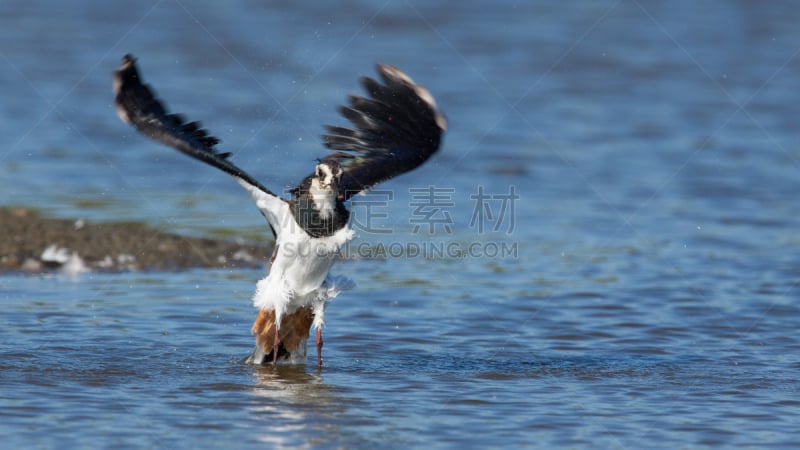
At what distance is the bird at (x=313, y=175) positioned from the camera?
7.27 metres

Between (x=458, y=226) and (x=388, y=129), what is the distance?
11.0 ft

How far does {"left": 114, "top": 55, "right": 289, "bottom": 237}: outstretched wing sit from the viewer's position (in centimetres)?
715

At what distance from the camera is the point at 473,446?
20.7ft

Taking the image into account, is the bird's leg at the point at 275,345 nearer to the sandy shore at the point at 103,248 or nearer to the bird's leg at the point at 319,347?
the bird's leg at the point at 319,347

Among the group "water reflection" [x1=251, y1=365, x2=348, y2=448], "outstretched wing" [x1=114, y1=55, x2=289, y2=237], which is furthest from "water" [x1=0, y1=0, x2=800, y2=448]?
"outstretched wing" [x1=114, y1=55, x2=289, y2=237]

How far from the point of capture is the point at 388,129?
8.65 m

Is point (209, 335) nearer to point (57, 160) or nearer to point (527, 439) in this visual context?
point (527, 439)

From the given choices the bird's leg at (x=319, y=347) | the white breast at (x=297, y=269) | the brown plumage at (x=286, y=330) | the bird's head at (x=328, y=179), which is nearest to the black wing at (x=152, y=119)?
A: the bird's head at (x=328, y=179)

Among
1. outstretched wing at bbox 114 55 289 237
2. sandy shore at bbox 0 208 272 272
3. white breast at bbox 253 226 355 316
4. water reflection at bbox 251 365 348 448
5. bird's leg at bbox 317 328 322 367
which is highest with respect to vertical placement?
outstretched wing at bbox 114 55 289 237

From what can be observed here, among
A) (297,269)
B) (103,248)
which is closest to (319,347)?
(297,269)

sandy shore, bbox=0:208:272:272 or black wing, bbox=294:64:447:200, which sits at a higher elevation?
black wing, bbox=294:64:447:200

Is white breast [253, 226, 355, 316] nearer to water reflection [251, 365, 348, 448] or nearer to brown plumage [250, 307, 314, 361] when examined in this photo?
brown plumage [250, 307, 314, 361]

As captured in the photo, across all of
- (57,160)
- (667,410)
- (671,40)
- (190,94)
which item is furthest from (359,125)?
(671,40)

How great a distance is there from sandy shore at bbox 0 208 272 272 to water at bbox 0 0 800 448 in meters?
0.28
